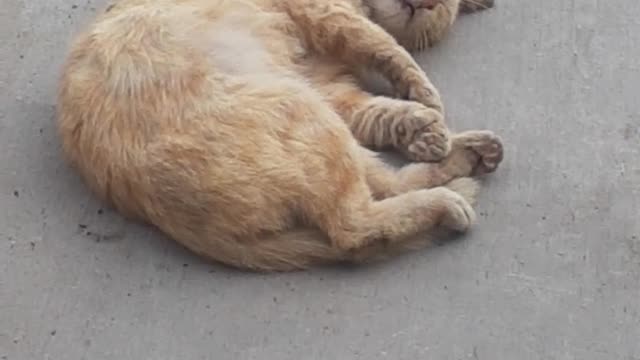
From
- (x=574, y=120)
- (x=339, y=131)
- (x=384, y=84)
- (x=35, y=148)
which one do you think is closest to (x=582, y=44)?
(x=574, y=120)

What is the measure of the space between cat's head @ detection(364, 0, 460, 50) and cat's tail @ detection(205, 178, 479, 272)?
0.93 m

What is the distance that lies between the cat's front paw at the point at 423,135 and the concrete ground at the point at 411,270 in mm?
170

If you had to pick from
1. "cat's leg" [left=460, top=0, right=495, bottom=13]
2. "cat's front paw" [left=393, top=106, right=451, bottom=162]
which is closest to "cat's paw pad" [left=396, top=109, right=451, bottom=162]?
"cat's front paw" [left=393, top=106, right=451, bottom=162]

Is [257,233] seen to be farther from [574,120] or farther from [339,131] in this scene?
[574,120]

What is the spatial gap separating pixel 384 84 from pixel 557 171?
596mm

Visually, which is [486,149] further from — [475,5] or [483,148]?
[475,5]

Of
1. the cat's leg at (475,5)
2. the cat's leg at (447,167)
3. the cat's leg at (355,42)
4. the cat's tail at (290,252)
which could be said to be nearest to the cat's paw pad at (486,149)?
the cat's leg at (447,167)

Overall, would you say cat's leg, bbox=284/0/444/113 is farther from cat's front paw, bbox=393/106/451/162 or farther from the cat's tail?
the cat's tail

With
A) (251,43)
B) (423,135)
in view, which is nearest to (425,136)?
(423,135)

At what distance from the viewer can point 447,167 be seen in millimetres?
3582

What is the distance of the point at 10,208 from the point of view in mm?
3553

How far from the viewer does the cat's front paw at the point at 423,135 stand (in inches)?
141

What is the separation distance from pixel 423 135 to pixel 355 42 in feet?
1.26

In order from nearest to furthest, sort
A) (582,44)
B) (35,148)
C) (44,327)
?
(44,327)
(35,148)
(582,44)
